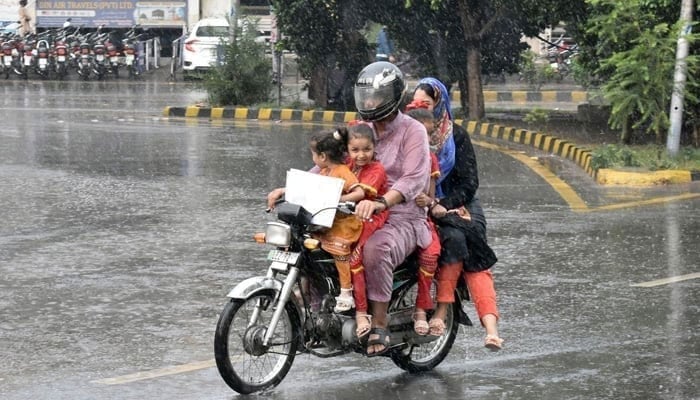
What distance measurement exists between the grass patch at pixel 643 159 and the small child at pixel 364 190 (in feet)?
29.0

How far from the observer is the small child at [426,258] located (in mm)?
6219

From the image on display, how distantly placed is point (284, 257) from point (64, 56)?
27990mm

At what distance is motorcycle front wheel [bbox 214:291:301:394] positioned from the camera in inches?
227

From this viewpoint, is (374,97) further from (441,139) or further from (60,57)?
(60,57)

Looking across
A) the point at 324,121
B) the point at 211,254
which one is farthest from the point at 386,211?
the point at 324,121

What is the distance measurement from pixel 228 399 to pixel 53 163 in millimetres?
10086

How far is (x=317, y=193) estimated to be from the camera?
19.2 feet

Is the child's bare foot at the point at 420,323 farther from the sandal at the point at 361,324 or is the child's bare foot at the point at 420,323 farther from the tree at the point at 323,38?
the tree at the point at 323,38

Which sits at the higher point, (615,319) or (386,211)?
(386,211)

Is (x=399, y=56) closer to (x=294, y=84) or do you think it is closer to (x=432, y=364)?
(x=294, y=84)

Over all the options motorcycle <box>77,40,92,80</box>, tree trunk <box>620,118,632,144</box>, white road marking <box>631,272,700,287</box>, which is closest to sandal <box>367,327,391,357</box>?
white road marking <box>631,272,700,287</box>

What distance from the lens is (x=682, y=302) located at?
813cm

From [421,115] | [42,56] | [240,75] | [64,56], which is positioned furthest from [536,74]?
[421,115]

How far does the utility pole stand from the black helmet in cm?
931
